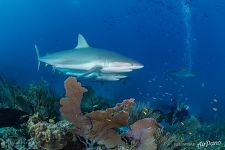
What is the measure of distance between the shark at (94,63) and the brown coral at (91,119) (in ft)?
13.1

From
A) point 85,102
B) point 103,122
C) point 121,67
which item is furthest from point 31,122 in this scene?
point 121,67

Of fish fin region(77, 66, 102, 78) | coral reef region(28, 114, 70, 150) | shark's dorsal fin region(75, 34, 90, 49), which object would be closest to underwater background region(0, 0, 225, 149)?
shark's dorsal fin region(75, 34, 90, 49)

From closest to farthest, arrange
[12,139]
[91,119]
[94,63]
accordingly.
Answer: [91,119]
[12,139]
[94,63]

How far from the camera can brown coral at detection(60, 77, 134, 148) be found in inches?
203

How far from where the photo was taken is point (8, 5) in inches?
5364

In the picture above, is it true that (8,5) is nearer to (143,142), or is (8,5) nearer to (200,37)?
(200,37)

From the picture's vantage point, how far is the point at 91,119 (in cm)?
523

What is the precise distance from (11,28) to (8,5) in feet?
29.3

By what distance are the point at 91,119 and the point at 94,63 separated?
4632 mm

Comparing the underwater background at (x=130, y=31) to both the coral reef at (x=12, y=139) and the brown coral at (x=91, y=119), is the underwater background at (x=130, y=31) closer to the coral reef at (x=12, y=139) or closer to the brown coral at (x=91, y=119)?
the coral reef at (x=12, y=139)

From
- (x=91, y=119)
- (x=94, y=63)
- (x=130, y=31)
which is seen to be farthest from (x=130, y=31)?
(x=91, y=119)

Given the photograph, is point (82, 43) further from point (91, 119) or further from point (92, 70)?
A: point (91, 119)

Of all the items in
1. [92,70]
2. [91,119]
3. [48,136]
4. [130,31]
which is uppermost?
[130,31]

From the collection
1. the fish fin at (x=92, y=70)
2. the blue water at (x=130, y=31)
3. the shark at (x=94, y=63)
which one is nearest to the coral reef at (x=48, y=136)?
the shark at (x=94, y=63)
